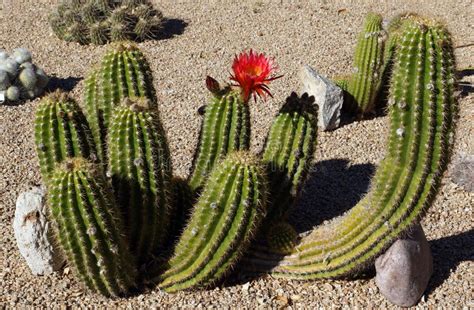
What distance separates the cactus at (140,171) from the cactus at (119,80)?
1.00 ft

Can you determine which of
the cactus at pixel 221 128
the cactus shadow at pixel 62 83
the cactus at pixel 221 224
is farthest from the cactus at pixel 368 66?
the cactus shadow at pixel 62 83

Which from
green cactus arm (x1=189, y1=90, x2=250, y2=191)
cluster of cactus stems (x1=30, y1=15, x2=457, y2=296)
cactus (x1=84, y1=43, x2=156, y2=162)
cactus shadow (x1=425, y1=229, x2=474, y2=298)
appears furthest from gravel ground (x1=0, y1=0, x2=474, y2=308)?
cactus (x1=84, y1=43, x2=156, y2=162)

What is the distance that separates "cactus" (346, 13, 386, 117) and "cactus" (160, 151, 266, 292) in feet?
9.40

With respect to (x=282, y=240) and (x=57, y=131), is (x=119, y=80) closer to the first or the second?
(x=57, y=131)

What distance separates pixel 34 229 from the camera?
11.6 feet

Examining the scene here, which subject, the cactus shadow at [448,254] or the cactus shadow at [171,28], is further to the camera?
the cactus shadow at [171,28]

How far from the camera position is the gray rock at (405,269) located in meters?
3.40

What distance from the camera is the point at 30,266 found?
371 centimetres

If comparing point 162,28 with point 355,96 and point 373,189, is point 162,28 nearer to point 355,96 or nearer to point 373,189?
point 355,96

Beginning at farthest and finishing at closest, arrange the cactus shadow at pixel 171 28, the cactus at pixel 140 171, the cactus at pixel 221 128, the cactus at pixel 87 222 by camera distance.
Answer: the cactus shadow at pixel 171 28, the cactus at pixel 221 128, the cactus at pixel 140 171, the cactus at pixel 87 222

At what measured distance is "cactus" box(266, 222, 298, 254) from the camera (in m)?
3.61

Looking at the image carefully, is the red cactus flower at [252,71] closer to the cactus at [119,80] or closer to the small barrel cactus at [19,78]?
the cactus at [119,80]

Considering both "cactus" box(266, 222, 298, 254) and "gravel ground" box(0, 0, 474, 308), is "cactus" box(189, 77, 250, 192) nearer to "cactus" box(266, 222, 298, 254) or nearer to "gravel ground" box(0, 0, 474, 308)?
"cactus" box(266, 222, 298, 254)

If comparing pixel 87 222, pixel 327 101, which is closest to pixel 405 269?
pixel 87 222
